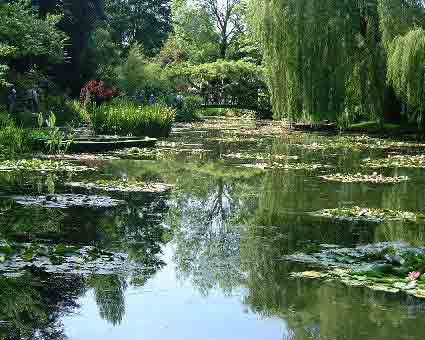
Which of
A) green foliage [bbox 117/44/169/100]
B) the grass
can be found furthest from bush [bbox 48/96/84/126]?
the grass

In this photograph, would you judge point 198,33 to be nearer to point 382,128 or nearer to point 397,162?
point 382,128

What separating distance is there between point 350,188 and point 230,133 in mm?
14450

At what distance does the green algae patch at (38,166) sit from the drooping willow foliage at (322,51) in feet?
40.1

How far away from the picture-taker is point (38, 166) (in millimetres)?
12609

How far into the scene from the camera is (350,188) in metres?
11.1

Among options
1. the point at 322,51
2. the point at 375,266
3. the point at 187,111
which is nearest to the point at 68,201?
the point at 375,266

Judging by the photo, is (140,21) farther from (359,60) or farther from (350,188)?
(350,188)

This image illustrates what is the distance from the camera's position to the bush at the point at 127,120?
20.0 metres

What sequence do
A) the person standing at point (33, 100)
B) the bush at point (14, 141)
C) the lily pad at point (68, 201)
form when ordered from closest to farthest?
the lily pad at point (68, 201) < the bush at point (14, 141) < the person standing at point (33, 100)

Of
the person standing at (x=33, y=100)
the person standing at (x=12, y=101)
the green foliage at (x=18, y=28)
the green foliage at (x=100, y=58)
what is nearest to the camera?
the green foliage at (x=18, y=28)

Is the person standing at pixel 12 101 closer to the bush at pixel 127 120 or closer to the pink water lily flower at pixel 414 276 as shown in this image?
the bush at pixel 127 120

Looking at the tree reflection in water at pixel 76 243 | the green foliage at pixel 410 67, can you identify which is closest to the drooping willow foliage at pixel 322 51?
the green foliage at pixel 410 67

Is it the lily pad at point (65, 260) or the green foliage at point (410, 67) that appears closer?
the lily pad at point (65, 260)

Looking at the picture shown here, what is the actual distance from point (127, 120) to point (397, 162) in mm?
8412
